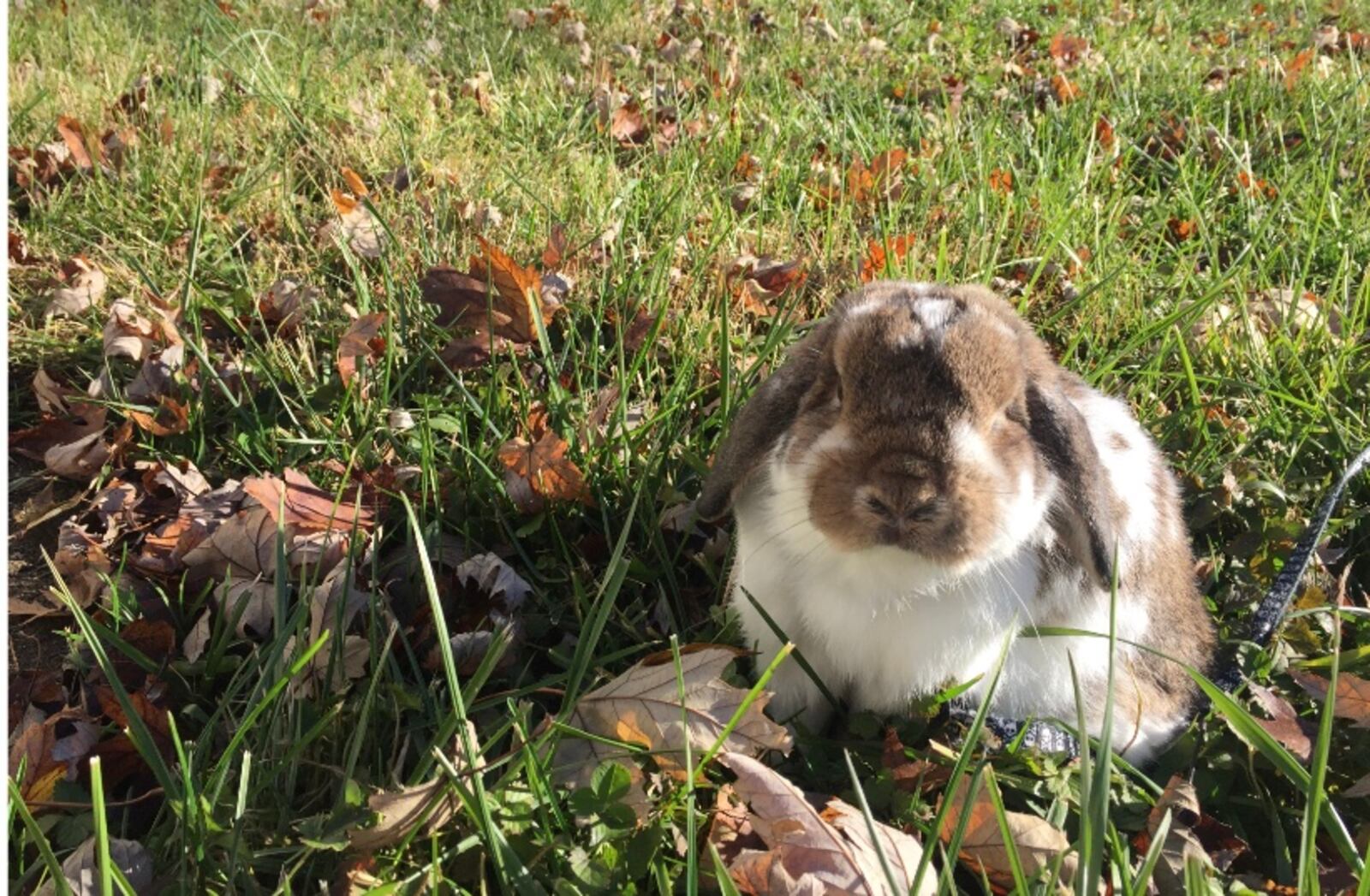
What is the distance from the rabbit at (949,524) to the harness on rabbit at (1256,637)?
0.04 m

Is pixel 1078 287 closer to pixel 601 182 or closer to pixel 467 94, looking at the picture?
pixel 601 182

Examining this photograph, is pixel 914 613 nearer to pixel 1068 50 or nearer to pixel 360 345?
pixel 360 345

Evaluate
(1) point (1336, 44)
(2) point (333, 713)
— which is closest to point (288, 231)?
(2) point (333, 713)

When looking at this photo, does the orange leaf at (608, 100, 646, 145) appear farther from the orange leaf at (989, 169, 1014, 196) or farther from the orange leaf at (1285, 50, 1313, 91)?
the orange leaf at (1285, 50, 1313, 91)

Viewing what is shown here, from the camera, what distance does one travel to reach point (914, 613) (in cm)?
211

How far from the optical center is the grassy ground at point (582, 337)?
196 cm

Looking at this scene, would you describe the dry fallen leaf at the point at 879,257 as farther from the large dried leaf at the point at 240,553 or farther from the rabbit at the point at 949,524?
the large dried leaf at the point at 240,553

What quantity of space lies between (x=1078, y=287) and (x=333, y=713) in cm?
247

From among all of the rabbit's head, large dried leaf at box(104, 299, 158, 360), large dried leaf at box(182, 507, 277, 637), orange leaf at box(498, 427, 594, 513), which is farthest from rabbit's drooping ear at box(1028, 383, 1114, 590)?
large dried leaf at box(104, 299, 158, 360)

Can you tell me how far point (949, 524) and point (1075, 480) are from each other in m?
0.31

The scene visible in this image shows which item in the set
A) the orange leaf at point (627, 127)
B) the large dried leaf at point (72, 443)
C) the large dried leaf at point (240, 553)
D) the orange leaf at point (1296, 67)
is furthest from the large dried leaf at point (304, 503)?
the orange leaf at point (1296, 67)

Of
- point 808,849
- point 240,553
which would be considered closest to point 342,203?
point 240,553

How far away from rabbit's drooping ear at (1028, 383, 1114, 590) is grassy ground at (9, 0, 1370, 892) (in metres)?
0.38

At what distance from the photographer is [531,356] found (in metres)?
3.15
